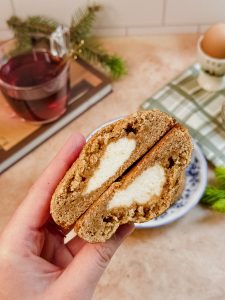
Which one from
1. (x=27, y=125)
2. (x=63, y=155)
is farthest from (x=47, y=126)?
(x=63, y=155)

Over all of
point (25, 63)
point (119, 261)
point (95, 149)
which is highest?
point (95, 149)

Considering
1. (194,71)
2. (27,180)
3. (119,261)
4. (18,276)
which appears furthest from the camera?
(194,71)

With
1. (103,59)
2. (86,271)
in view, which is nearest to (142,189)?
(86,271)

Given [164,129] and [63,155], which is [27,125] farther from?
[164,129]

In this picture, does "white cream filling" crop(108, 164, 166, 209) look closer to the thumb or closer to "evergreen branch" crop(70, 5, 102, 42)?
the thumb

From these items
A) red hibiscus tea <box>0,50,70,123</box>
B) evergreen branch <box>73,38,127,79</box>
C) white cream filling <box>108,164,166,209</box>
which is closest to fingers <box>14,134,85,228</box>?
white cream filling <box>108,164,166,209</box>

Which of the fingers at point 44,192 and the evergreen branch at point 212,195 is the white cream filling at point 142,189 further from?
the evergreen branch at point 212,195
